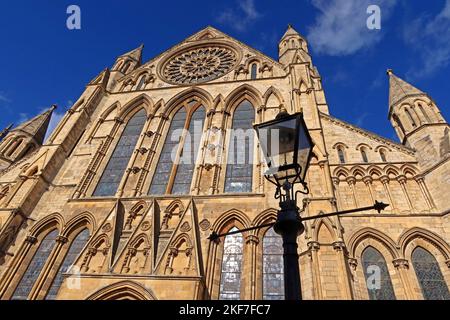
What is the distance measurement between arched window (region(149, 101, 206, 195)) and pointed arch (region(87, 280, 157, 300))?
4.22 meters

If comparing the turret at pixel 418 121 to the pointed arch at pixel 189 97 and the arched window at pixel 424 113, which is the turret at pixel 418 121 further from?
the pointed arch at pixel 189 97

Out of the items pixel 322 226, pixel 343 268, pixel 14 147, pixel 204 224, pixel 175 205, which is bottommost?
pixel 343 268

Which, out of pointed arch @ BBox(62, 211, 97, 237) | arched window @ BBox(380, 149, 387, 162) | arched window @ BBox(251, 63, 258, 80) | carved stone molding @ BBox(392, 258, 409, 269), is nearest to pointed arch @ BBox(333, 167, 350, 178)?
arched window @ BBox(380, 149, 387, 162)

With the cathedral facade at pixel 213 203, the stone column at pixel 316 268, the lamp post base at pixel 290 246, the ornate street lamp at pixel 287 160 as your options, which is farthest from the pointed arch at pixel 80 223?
the lamp post base at pixel 290 246

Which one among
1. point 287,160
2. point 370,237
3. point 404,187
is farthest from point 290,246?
point 404,187

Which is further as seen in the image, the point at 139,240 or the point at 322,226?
the point at 139,240

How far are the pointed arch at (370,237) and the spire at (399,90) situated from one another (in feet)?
22.6

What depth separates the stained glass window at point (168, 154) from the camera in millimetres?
12297

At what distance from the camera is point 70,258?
10242 mm

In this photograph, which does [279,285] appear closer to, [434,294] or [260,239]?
[260,239]

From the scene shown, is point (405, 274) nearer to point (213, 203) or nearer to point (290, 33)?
point (213, 203)

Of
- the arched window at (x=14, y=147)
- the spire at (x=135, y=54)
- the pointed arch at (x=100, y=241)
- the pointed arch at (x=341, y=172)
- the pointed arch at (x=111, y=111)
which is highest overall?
the spire at (x=135, y=54)

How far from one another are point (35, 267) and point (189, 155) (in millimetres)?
6667

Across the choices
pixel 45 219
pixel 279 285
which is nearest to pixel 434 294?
pixel 279 285
